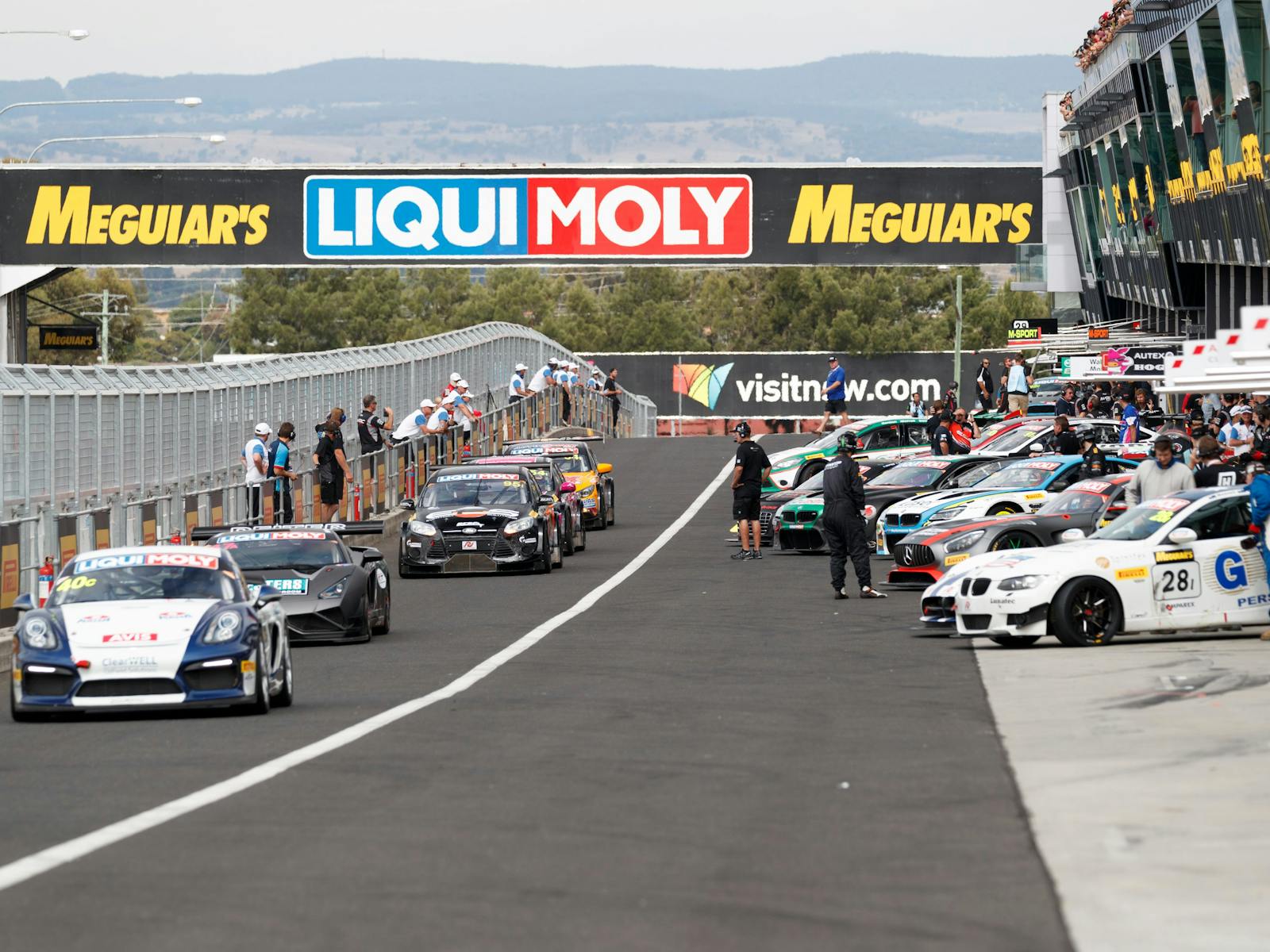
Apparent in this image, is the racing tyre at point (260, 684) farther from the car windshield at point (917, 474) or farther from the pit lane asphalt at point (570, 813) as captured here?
the car windshield at point (917, 474)

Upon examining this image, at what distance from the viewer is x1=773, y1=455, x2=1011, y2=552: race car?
29500 mm

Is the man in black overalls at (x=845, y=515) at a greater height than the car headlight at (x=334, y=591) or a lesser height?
greater

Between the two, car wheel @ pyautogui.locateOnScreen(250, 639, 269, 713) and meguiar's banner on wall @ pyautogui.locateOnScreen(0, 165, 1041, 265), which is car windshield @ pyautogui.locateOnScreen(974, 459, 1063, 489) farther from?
meguiar's banner on wall @ pyautogui.locateOnScreen(0, 165, 1041, 265)

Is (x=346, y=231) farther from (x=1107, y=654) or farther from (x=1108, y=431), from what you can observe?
(x=1107, y=654)

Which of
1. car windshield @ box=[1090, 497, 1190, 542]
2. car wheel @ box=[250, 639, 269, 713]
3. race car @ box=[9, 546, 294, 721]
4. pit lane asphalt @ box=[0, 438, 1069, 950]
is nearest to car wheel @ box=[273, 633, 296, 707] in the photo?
race car @ box=[9, 546, 294, 721]

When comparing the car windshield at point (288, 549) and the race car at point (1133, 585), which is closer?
the race car at point (1133, 585)

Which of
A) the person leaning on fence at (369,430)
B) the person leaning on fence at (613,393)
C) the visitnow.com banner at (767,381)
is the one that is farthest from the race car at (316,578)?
the visitnow.com banner at (767,381)

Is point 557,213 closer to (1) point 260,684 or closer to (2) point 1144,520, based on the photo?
(2) point 1144,520

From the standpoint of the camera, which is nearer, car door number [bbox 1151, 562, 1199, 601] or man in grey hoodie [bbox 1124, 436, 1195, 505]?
car door number [bbox 1151, 562, 1199, 601]

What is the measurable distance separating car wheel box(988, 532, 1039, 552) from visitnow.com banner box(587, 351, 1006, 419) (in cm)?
6348

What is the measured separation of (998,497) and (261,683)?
44.7 ft

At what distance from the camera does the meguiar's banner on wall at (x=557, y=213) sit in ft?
203

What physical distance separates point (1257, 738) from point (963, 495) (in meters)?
14.6

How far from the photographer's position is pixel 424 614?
2303 centimetres
